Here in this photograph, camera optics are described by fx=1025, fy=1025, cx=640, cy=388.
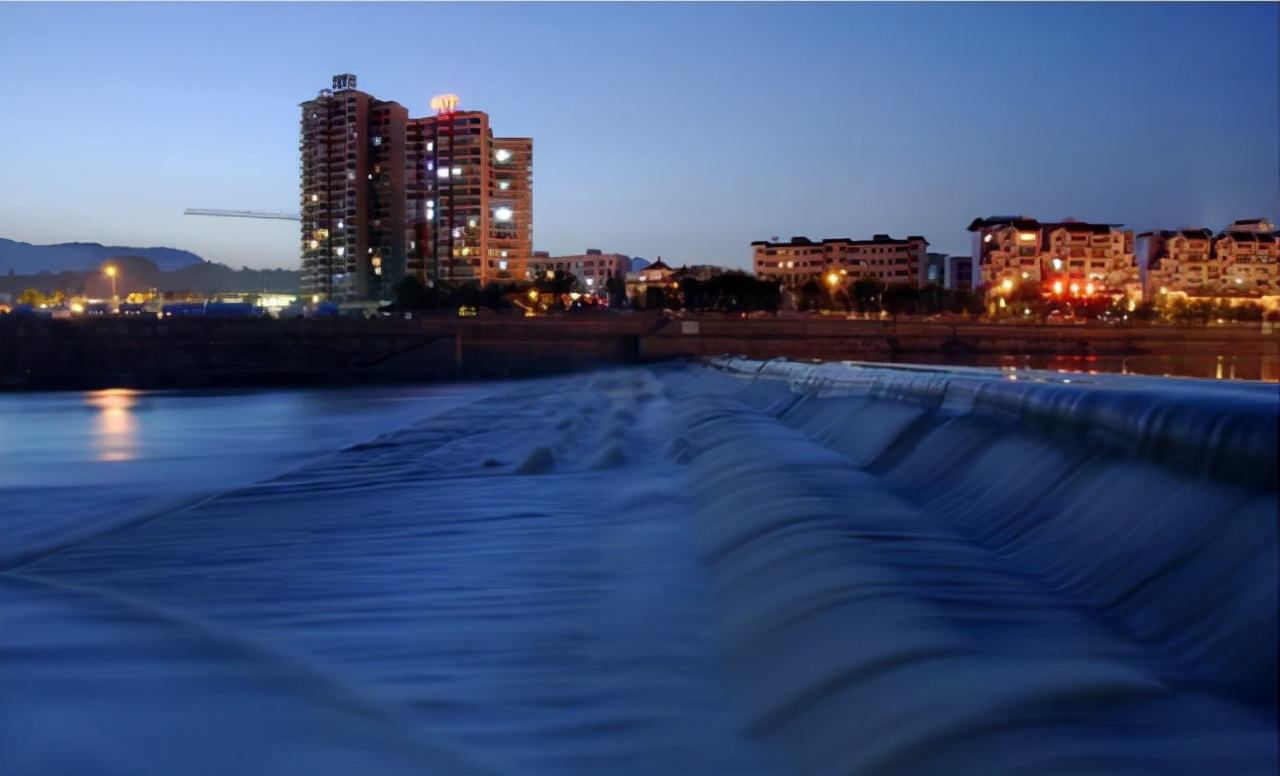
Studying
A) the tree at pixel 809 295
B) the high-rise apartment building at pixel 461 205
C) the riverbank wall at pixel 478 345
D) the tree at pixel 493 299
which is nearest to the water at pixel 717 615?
the riverbank wall at pixel 478 345

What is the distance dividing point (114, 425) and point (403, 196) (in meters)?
118

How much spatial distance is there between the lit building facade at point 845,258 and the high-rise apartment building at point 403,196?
104 ft

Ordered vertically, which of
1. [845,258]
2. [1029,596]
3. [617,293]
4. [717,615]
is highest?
[845,258]

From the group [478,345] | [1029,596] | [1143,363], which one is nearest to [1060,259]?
[1143,363]

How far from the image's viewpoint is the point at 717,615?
16.0 ft

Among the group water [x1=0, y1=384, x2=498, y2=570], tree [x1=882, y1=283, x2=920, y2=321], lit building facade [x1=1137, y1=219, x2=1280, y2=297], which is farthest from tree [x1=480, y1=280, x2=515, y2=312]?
lit building facade [x1=1137, y1=219, x2=1280, y2=297]

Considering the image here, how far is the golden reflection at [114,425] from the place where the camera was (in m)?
14.5

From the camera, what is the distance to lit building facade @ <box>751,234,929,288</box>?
12200 centimetres

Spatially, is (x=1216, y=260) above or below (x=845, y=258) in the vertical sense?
below

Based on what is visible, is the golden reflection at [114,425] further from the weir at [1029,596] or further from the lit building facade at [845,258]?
the lit building facade at [845,258]

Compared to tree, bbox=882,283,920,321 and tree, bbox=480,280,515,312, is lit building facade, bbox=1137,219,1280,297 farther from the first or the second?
tree, bbox=480,280,515,312

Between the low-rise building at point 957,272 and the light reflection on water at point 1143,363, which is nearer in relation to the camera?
the light reflection on water at point 1143,363

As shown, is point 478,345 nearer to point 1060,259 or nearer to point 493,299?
point 1060,259

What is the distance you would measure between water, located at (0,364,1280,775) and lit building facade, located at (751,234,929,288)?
4301 inches
